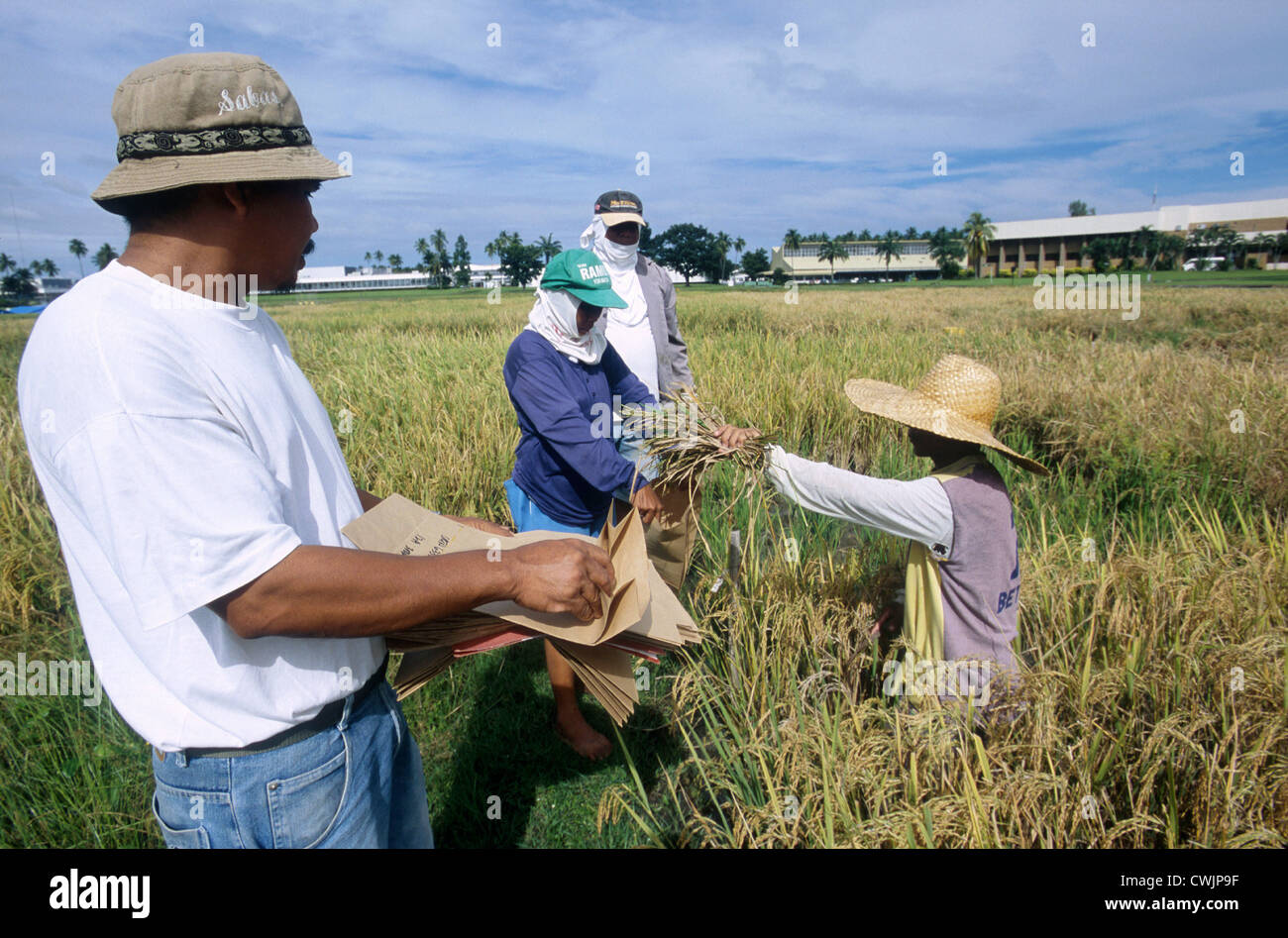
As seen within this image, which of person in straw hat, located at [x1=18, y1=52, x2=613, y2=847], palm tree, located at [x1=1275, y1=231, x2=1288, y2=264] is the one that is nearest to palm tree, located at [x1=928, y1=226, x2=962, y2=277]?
palm tree, located at [x1=1275, y1=231, x2=1288, y2=264]

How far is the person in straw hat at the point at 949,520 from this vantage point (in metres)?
1.86

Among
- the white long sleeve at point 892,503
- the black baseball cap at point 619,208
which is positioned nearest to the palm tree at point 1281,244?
the black baseball cap at point 619,208

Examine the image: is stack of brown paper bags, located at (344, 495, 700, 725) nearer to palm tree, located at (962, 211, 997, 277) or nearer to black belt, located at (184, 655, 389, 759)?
black belt, located at (184, 655, 389, 759)

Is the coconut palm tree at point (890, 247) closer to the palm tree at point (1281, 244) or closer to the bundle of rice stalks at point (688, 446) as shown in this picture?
the palm tree at point (1281, 244)

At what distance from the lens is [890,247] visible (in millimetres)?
88250

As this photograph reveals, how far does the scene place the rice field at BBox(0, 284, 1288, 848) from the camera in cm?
161

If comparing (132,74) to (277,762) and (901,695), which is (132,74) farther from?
(901,695)

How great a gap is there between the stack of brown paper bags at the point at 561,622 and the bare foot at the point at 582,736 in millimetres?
1258

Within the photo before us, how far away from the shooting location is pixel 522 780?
7.91ft

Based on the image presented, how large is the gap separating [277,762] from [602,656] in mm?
537

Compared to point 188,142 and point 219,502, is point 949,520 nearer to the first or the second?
point 219,502

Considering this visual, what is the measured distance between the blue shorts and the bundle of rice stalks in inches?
14.1

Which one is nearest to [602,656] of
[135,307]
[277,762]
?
[277,762]

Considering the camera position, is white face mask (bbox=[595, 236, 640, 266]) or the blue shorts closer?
the blue shorts
